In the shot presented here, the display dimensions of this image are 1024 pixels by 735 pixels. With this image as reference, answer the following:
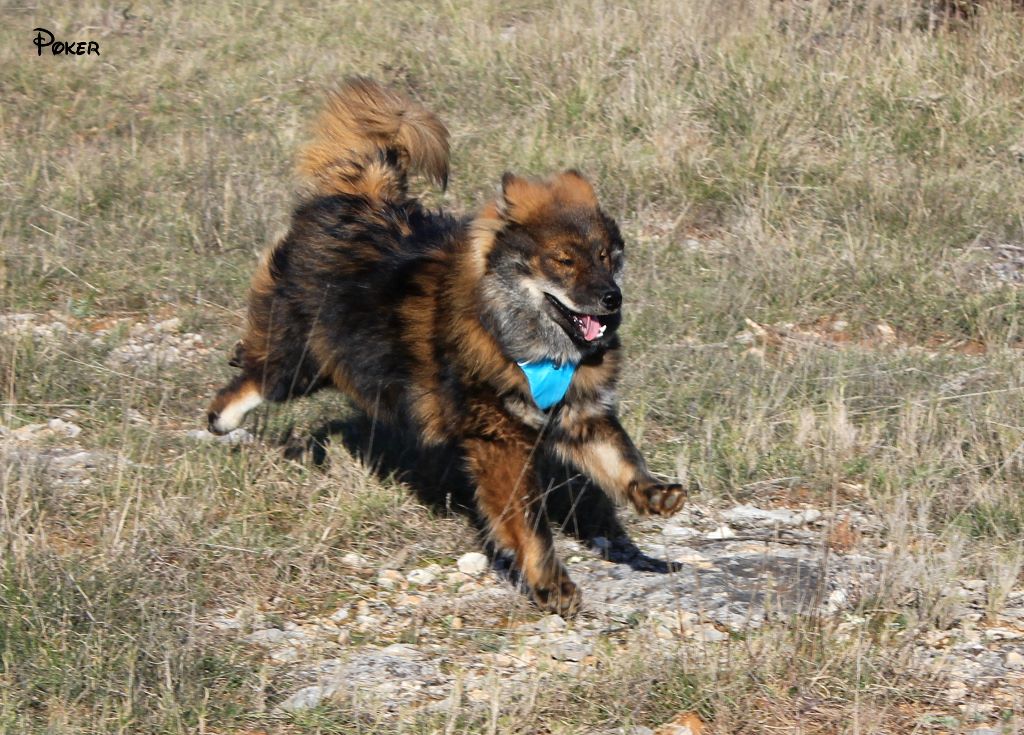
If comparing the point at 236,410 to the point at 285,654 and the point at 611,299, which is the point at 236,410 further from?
the point at 611,299

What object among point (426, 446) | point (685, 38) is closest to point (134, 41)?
point (685, 38)

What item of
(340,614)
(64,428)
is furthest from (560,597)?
(64,428)

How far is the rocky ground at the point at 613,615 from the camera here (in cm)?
412

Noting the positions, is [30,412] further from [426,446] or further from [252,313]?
[426,446]

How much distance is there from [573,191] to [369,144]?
4.51ft

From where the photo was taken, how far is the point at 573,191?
5094 millimetres

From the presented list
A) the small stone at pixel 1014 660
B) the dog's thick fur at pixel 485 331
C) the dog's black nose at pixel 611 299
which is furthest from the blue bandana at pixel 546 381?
the small stone at pixel 1014 660

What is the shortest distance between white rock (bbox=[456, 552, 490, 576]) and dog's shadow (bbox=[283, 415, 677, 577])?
52mm

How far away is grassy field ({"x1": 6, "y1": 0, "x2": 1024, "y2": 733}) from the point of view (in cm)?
405

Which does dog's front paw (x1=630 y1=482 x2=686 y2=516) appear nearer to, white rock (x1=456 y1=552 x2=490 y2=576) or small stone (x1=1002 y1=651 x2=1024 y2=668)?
white rock (x1=456 y1=552 x2=490 y2=576)

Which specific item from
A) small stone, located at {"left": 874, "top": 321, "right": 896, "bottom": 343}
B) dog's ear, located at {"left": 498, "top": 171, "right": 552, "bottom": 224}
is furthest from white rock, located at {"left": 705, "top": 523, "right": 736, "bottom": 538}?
small stone, located at {"left": 874, "top": 321, "right": 896, "bottom": 343}

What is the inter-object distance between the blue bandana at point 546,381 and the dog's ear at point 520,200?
1.87 feet

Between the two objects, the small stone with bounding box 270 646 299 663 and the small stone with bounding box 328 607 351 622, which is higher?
the small stone with bounding box 270 646 299 663

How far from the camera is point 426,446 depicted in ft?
17.6
